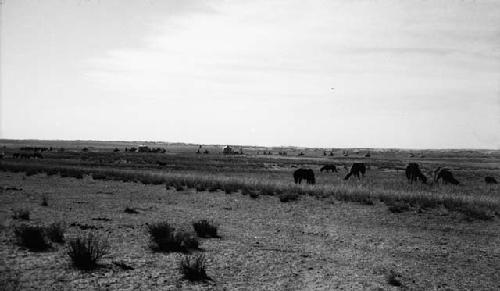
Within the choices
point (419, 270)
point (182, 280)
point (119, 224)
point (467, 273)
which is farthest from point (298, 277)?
point (119, 224)

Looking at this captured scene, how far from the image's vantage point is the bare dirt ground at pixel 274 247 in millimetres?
8969

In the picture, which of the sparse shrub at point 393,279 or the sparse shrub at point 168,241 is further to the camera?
the sparse shrub at point 168,241

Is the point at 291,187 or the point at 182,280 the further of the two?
the point at 291,187

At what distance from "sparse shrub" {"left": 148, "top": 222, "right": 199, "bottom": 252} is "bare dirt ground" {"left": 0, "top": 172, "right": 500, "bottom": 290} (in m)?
0.32

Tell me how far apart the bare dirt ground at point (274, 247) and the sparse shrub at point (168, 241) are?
325 millimetres

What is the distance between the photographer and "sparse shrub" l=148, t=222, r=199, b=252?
37.3ft

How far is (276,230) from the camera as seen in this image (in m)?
15.1

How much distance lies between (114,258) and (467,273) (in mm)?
8387

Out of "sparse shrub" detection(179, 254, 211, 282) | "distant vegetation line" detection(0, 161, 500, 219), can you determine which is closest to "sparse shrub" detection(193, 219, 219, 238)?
"sparse shrub" detection(179, 254, 211, 282)

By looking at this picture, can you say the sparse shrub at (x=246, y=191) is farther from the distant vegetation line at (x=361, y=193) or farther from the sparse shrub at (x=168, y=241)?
the sparse shrub at (x=168, y=241)

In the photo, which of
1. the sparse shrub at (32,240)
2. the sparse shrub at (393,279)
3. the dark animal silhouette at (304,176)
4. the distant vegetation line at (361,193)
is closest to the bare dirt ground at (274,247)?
the sparse shrub at (393,279)

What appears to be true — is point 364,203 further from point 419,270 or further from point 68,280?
point 68,280

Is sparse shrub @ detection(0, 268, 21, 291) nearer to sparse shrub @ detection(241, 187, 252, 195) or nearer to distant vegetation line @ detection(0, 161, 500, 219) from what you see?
distant vegetation line @ detection(0, 161, 500, 219)

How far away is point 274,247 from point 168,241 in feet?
9.86
